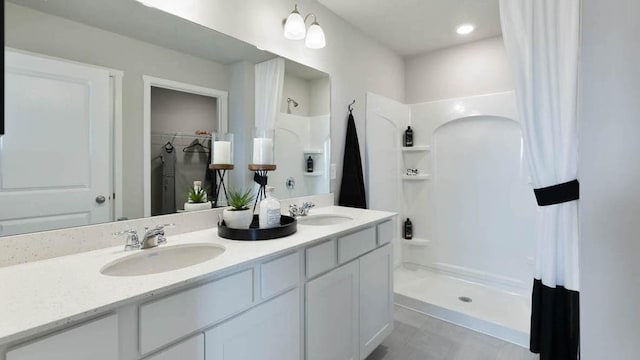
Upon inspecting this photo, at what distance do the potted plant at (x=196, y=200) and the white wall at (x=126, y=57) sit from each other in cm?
22

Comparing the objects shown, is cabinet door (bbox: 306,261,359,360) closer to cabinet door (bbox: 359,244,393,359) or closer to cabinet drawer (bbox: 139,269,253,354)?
cabinet door (bbox: 359,244,393,359)

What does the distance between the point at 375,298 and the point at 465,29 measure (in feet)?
8.29

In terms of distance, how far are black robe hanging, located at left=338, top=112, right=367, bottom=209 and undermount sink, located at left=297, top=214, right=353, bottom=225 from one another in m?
0.46

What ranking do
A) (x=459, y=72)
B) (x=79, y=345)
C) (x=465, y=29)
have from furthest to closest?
(x=459, y=72), (x=465, y=29), (x=79, y=345)

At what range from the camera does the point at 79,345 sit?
0.70 m

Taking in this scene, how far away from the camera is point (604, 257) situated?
357 millimetres

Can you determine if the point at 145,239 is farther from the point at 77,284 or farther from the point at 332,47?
the point at 332,47

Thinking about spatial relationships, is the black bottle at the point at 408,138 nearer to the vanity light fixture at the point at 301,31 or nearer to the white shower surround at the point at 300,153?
the white shower surround at the point at 300,153

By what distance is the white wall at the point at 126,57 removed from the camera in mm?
1063

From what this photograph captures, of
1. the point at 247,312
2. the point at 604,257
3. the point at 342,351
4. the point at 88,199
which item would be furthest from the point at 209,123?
the point at 604,257

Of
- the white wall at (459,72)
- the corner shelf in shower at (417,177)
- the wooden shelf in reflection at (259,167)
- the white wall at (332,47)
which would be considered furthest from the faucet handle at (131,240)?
the white wall at (459,72)

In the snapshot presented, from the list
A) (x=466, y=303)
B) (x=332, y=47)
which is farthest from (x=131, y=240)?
(x=466, y=303)

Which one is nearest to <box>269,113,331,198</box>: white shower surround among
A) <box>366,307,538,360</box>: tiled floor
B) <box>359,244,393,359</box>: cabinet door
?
<box>359,244,393,359</box>: cabinet door

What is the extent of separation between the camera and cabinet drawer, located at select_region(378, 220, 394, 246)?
1884mm
